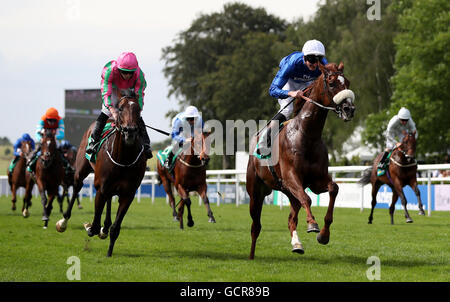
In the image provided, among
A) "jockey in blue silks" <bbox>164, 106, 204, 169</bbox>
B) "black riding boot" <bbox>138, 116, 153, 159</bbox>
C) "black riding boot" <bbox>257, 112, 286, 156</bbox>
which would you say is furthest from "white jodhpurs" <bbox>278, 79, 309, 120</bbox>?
"jockey in blue silks" <bbox>164, 106, 204, 169</bbox>

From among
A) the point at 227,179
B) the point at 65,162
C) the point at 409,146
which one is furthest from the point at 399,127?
the point at 227,179

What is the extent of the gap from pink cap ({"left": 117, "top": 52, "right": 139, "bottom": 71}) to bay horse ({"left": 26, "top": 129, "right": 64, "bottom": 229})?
541cm

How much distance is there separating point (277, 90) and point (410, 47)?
23.4 metres

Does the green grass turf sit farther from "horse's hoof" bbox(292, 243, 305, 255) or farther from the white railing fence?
the white railing fence

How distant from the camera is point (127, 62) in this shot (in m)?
8.17

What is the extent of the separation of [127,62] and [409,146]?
7.90 m

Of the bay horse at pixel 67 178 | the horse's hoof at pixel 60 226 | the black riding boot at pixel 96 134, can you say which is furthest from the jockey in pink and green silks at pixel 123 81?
the bay horse at pixel 67 178

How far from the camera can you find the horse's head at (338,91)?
6.40 meters

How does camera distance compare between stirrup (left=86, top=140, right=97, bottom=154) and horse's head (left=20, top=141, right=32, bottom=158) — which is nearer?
stirrup (left=86, top=140, right=97, bottom=154)

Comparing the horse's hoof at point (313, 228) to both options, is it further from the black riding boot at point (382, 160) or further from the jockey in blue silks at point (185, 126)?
the black riding boot at point (382, 160)

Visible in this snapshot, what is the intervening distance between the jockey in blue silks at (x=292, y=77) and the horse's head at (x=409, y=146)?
6.76 metres

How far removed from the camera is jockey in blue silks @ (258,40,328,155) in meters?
7.44

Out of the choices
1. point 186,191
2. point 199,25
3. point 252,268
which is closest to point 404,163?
point 186,191
